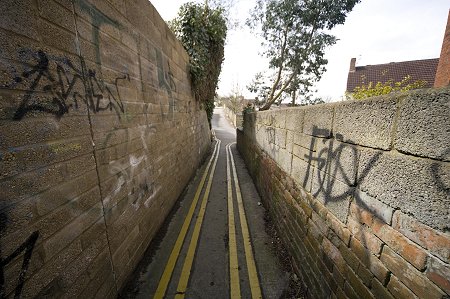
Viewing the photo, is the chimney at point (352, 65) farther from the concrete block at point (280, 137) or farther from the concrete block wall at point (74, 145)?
the concrete block wall at point (74, 145)

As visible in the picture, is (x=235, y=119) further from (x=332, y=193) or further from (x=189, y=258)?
(x=332, y=193)

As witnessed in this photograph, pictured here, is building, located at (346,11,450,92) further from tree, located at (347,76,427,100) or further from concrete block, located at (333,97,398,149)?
concrete block, located at (333,97,398,149)

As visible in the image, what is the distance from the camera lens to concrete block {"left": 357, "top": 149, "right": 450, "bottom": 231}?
43.8 inches

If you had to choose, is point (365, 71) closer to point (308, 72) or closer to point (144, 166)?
point (308, 72)

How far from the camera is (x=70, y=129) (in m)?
1.76

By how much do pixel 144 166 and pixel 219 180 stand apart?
4252 mm

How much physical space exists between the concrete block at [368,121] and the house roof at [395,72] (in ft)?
72.2

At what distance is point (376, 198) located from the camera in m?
1.55

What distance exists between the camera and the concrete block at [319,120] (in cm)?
224

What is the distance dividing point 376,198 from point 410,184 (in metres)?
0.31

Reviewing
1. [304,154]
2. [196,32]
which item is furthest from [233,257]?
[196,32]

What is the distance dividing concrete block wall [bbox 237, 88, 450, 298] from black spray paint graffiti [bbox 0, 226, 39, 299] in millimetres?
2515

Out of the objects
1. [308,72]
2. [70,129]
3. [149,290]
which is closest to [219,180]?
[149,290]

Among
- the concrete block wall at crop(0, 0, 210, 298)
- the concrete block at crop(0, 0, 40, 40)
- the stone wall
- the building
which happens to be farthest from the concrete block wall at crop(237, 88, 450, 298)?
the building
